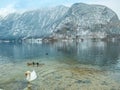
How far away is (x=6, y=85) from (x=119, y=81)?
25.2 metres

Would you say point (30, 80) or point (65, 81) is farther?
point (65, 81)

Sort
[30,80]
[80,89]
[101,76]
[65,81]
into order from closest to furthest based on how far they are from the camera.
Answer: [80,89]
[30,80]
[65,81]
[101,76]

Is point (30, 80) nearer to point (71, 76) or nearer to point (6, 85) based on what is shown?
point (6, 85)

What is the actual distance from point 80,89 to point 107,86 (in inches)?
235

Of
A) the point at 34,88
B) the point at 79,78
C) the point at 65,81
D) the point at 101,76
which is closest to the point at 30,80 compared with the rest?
the point at 34,88

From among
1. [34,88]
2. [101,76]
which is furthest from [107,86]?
[34,88]

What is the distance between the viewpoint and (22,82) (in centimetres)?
5372

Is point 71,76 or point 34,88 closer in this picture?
point 34,88

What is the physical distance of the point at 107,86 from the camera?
4972 centimetres

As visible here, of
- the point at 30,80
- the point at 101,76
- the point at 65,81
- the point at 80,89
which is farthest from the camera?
the point at 101,76

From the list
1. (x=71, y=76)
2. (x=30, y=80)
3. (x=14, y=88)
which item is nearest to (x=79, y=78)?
(x=71, y=76)

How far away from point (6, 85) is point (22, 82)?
12.0ft

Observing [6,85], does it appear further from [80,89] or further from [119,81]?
[119,81]

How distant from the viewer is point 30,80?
168 feet
